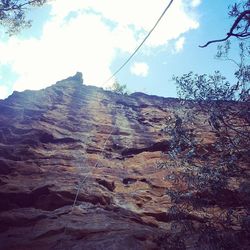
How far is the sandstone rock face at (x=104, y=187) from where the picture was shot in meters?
9.23

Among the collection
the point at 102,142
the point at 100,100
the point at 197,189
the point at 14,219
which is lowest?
the point at 14,219

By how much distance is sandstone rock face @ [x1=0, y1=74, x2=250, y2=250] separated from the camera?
9234 millimetres

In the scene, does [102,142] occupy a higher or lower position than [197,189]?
higher

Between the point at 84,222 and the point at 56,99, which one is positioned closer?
the point at 84,222

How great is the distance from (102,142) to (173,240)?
26.9ft

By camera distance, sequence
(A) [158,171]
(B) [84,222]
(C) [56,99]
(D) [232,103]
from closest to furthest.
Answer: (B) [84,222] < (D) [232,103] < (A) [158,171] < (C) [56,99]

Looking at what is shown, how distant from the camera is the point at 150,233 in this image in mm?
9656

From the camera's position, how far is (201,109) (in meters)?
11.2

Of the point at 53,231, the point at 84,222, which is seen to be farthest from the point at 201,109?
the point at 53,231

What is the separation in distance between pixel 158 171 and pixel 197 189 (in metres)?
3.93

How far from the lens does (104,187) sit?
491 inches

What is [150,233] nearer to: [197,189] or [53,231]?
[197,189]

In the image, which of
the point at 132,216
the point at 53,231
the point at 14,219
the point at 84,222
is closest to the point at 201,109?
the point at 132,216

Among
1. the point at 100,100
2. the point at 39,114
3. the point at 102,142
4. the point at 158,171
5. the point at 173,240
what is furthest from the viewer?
the point at 100,100
